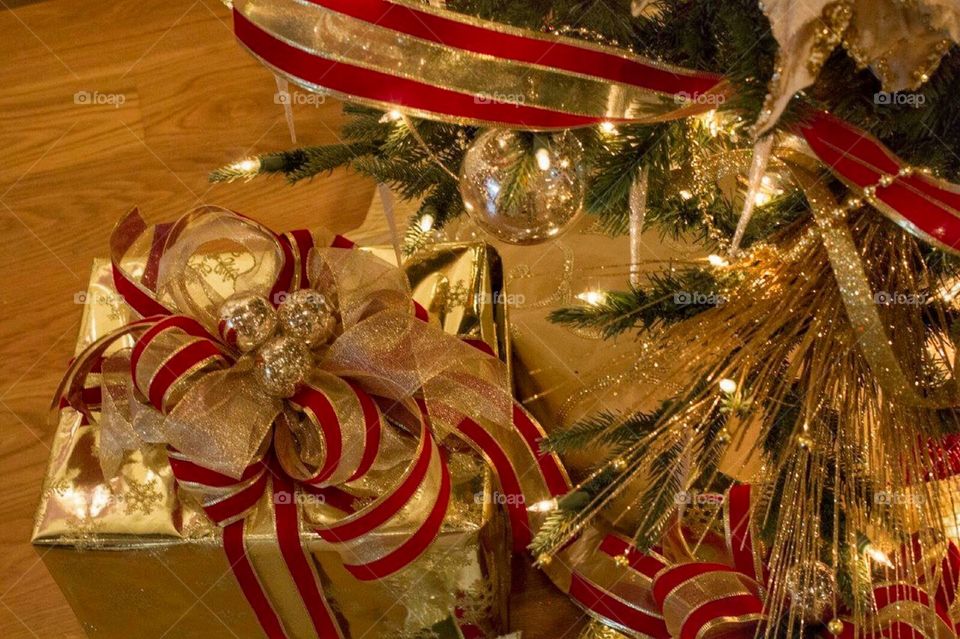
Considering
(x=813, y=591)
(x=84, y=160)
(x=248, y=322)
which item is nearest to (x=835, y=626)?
(x=813, y=591)

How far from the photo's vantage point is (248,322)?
2.27 ft

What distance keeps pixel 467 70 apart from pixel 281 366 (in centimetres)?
25

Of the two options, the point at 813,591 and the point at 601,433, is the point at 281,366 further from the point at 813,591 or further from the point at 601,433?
the point at 813,591

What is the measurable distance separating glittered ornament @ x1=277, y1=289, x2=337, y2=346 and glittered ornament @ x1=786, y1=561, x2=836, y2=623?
0.37 meters

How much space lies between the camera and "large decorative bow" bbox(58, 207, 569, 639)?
679 mm

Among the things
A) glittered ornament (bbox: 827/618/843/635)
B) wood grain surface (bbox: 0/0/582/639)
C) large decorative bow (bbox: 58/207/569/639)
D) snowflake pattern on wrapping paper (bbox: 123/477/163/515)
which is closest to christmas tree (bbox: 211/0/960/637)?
glittered ornament (bbox: 827/618/843/635)

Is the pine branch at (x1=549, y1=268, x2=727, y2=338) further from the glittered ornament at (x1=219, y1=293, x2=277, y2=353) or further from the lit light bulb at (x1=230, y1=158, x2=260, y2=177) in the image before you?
the lit light bulb at (x1=230, y1=158, x2=260, y2=177)

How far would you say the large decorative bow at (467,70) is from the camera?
563 millimetres

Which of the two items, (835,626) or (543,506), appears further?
(543,506)

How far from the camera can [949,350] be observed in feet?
2.29

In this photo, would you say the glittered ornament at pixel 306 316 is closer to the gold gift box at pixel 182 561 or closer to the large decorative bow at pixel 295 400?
the large decorative bow at pixel 295 400

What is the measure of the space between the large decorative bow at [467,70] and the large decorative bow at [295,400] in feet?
0.63

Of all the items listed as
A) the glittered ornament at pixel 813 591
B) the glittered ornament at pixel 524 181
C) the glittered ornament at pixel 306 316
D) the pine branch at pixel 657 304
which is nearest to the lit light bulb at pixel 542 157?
the glittered ornament at pixel 524 181

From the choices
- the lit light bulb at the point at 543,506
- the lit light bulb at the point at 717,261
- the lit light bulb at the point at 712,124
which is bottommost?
the lit light bulb at the point at 543,506
